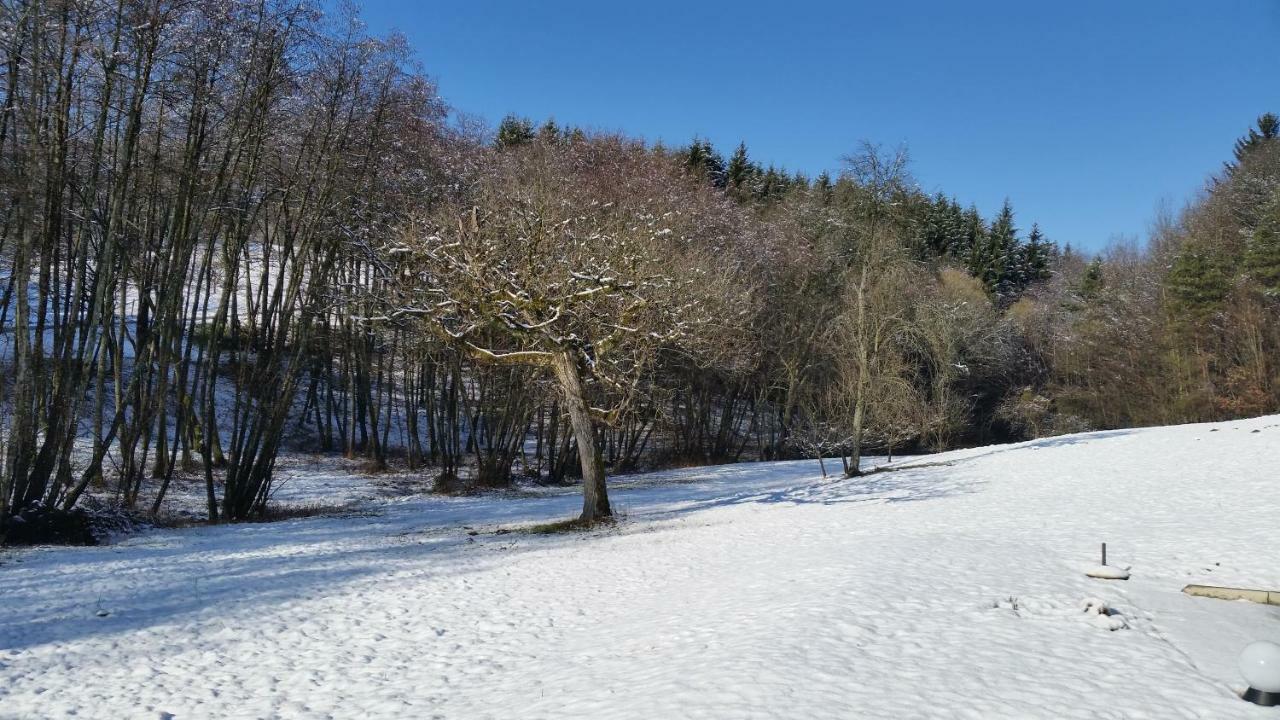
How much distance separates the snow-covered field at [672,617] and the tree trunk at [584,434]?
3.96 feet

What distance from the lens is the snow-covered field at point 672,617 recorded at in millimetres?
5871

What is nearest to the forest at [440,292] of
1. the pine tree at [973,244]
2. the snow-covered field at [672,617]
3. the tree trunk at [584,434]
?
the tree trunk at [584,434]

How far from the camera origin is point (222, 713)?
6.18 meters

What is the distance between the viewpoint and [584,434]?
54.1 ft

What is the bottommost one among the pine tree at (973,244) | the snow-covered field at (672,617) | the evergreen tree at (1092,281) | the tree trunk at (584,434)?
the snow-covered field at (672,617)

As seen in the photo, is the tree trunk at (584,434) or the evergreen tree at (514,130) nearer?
the tree trunk at (584,434)

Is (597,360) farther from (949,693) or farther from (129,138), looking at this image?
(949,693)

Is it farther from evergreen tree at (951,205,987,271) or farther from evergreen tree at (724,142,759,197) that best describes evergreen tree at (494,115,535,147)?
evergreen tree at (951,205,987,271)

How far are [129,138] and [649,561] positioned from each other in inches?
503

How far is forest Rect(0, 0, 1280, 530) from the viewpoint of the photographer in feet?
48.0

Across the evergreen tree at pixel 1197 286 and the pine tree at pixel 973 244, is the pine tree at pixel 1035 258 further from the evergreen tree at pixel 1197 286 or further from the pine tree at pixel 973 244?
the evergreen tree at pixel 1197 286

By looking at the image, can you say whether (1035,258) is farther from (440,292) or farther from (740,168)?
(440,292)

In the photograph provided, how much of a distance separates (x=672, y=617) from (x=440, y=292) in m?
9.71

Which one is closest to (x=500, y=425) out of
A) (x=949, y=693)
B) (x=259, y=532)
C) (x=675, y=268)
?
(x=675, y=268)
